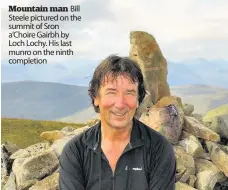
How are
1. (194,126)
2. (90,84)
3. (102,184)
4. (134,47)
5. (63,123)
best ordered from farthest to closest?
(63,123) < (134,47) < (194,126) < (90,84) < (102,184)

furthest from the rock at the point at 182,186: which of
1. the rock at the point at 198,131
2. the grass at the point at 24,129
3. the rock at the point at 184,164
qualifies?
the grass at the point at 24,129

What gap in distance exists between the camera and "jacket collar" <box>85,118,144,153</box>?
554 cm

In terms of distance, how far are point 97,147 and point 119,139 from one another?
1.04ft

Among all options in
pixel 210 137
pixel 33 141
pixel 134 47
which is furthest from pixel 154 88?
pixel 33 141

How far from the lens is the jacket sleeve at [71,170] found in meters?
5.48

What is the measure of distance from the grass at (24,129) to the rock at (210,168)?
61.6 feet

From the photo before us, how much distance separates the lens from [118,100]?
537 centimetres

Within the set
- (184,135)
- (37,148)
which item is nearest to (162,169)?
(184,135)

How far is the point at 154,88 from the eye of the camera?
53.8 feet

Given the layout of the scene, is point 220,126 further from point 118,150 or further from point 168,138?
point 118,150

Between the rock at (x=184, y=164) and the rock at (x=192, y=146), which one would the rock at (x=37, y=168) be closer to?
the rock at (x=184, y=164)

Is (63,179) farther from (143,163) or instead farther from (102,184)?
(143,163)

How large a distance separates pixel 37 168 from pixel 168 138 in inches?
174

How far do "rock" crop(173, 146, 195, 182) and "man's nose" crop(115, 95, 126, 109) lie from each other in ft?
28.3
